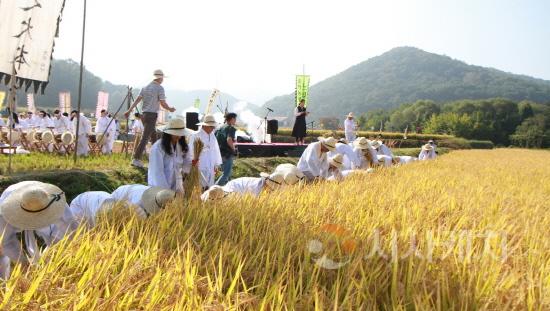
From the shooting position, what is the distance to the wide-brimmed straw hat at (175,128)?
4.17 metres

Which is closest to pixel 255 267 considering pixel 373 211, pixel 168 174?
pixel 373 211

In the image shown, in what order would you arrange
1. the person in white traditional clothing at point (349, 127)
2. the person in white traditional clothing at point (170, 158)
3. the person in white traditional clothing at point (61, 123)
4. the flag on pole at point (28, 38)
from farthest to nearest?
the person in white traditional clothing at point (349, 127) → the person in white traditional clothing at point (61, 123) → the flag on pole at point (28, 38) → the person in white traditional clothing at point (170, 158)

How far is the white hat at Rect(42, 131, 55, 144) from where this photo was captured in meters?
10.3

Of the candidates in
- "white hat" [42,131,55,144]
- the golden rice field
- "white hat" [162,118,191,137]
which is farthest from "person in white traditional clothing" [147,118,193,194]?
"white hat" [42,131,55,144]

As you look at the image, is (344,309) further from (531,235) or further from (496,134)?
(496,134)

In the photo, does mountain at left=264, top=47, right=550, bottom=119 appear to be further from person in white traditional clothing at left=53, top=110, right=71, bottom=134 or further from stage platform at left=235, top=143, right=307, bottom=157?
person in white traditional clothing at left=53, top=110, right=71, bottom=134

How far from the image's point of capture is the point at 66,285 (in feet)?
5.02

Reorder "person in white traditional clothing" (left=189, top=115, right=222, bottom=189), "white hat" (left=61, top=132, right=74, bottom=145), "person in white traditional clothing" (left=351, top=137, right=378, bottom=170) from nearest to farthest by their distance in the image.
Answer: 1. "person in white traditional clothing" (left=189, top=115, right=222, bottom=189)
2. "person in white traditional clothing" (left=351, top=137, right=378, bottom=170)
3. "white hat" (left=61, top=132, right=74, bottom=145)

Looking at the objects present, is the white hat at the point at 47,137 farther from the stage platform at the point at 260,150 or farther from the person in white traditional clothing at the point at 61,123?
the stage platform at the point at 260,150

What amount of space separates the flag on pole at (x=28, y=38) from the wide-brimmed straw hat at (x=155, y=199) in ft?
16.5

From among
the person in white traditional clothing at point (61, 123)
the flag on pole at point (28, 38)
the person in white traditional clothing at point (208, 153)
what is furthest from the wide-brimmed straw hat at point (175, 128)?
the person in white traditional clothing at point (61, 123)

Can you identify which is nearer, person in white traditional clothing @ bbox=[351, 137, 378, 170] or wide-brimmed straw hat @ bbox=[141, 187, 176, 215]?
wide-brimmed straw hat @ bbox=[141, 187, 176, 215]

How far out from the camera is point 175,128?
4230mm

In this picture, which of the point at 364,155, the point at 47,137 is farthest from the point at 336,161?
the point at 47,137
